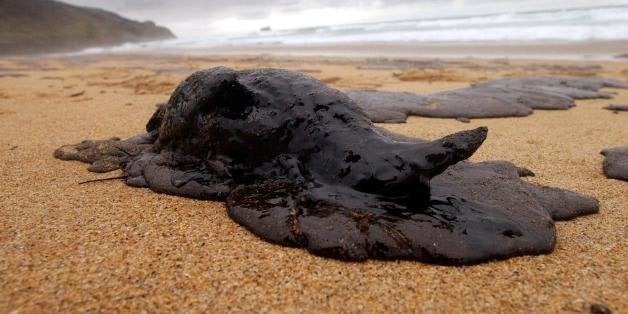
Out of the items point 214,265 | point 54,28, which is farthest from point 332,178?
point 54,28

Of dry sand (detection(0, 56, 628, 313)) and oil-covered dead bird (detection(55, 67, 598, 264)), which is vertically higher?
oil-covered dead bird (detection(55, 67, 598, 264))

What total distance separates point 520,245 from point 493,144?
2364 mm

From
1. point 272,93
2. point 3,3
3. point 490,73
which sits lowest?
point 490,73

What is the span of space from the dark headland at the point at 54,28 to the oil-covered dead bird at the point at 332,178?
97.3 feet

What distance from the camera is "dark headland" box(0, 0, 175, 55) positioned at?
30828 mm

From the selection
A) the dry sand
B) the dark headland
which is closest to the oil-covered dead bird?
the dry sand

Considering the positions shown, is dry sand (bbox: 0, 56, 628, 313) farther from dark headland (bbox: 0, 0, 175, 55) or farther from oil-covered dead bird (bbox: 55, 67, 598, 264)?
dark headland (bbox: 0, 0, 175, 55)

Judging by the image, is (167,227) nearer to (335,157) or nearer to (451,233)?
(335,157)

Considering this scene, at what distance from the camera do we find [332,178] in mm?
2420

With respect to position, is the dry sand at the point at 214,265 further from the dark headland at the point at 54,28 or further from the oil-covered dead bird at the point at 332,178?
the dark headland at the point at 54,28

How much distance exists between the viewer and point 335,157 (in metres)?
2.48

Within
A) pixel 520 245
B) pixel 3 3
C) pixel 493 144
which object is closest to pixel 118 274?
pixel 520 245

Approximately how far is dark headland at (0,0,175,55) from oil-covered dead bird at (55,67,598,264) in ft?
97.3

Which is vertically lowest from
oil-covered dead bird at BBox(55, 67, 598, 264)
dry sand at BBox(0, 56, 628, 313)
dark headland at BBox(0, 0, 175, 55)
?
dry sand at BBox(0, 56, 628, 313)
